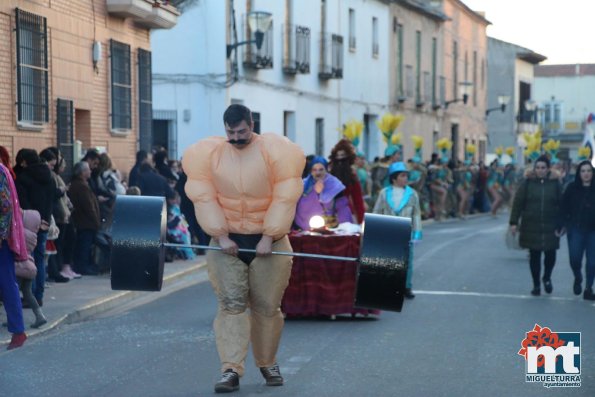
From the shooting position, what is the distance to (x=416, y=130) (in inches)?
1804

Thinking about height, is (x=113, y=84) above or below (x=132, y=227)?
above

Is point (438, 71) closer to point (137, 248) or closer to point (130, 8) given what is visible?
point (130, 8)

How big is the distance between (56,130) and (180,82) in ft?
30.8

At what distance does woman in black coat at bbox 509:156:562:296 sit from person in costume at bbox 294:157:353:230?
118 inches

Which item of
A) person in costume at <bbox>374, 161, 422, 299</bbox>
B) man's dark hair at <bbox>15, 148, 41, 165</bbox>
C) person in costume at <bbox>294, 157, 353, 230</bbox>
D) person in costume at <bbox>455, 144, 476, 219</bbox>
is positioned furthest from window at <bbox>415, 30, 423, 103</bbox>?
man's dark hair at <bbox>15, 148, 41, 165</bbox>

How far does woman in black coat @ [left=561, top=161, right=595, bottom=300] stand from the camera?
14562 millimetres

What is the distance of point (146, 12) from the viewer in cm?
2181

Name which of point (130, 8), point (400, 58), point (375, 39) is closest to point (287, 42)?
point (375, 39)

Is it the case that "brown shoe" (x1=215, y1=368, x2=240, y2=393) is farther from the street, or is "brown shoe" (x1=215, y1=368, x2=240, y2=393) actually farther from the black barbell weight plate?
the black barbell weight plate

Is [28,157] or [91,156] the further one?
[91,156]

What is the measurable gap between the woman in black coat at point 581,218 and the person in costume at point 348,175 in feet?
8.81

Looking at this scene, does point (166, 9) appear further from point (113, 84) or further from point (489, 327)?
point (489, 327)

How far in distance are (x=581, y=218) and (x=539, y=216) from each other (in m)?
0.56

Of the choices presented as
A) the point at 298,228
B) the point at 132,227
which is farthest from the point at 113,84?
the point at 132,227
